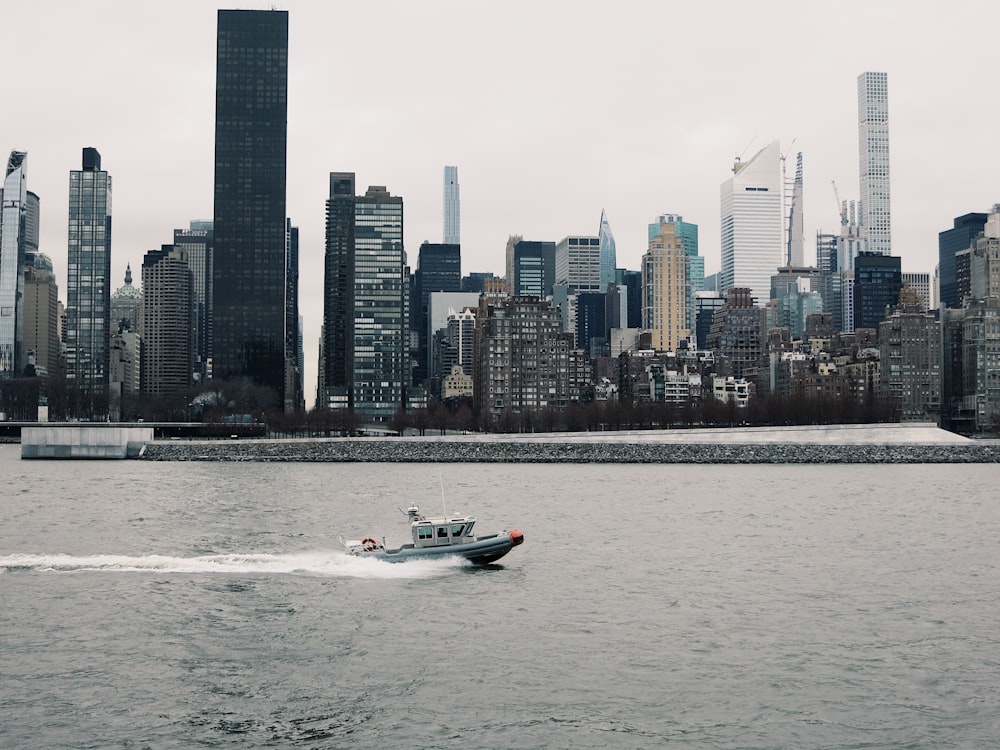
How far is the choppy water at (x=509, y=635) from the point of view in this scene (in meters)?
31.6

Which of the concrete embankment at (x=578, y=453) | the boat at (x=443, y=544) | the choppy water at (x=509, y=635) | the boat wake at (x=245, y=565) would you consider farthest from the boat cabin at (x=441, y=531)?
the concrete embankment at (x=578, y=453)

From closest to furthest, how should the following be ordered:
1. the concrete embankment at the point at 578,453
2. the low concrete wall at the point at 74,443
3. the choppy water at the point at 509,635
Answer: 1. the choppy water at the point at 509,635
2. the concrete embankment at the point at 578,453
3. the low concrete wall at the point at 74,443

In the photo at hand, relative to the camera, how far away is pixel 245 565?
56562 mm

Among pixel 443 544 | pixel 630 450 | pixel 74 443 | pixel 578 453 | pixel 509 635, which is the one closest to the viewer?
pixel 509 635

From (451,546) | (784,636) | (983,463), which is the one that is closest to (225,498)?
(451,546)

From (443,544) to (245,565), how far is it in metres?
10.1

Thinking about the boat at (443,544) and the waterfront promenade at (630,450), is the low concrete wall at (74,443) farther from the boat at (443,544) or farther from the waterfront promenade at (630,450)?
the boat at (443,544)

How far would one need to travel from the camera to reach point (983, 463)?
592ft

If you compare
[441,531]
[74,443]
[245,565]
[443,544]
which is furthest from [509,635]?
[74,443]

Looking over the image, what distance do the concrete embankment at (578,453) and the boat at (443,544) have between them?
120091 millimetres

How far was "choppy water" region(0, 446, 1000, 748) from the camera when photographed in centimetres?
3162

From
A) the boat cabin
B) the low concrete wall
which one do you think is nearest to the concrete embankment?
the low concrete wall

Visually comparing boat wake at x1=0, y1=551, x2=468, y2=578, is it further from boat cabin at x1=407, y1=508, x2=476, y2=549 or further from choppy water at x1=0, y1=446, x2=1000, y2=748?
boat cabin at x1=407, y1=508, x2=476, y2=549

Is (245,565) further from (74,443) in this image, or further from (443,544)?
(74,443)
